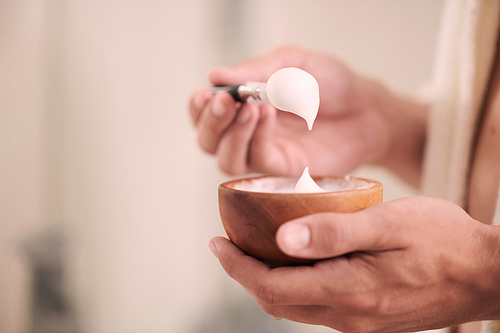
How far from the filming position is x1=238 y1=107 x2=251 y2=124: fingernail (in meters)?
0.59

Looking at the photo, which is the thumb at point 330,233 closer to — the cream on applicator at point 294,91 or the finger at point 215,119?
the cream on applicator at point 294,91

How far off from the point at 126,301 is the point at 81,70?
591mm

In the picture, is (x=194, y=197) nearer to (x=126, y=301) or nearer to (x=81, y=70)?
(x=126, y=301)

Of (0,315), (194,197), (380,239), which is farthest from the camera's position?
(194,197)

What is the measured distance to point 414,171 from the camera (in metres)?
0.78

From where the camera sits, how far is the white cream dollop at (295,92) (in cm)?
36

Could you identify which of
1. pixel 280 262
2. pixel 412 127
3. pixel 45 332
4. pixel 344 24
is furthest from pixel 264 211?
pixel 344 24

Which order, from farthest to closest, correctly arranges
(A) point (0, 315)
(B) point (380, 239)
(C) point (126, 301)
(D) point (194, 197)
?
(D) point (194, 197) → (C) point (126, 301) → (A) point (0, 315) → (B) point (380, 239)

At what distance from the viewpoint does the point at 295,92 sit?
0.36 metres

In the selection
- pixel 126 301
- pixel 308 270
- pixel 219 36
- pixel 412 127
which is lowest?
pixel 126 301

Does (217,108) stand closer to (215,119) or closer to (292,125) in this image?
(215,119)

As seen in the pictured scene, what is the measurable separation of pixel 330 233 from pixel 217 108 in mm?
345

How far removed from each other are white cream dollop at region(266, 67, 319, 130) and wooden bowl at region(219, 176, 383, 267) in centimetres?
11

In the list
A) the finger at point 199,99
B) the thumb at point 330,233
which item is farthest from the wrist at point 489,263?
the finger at point 199,99
